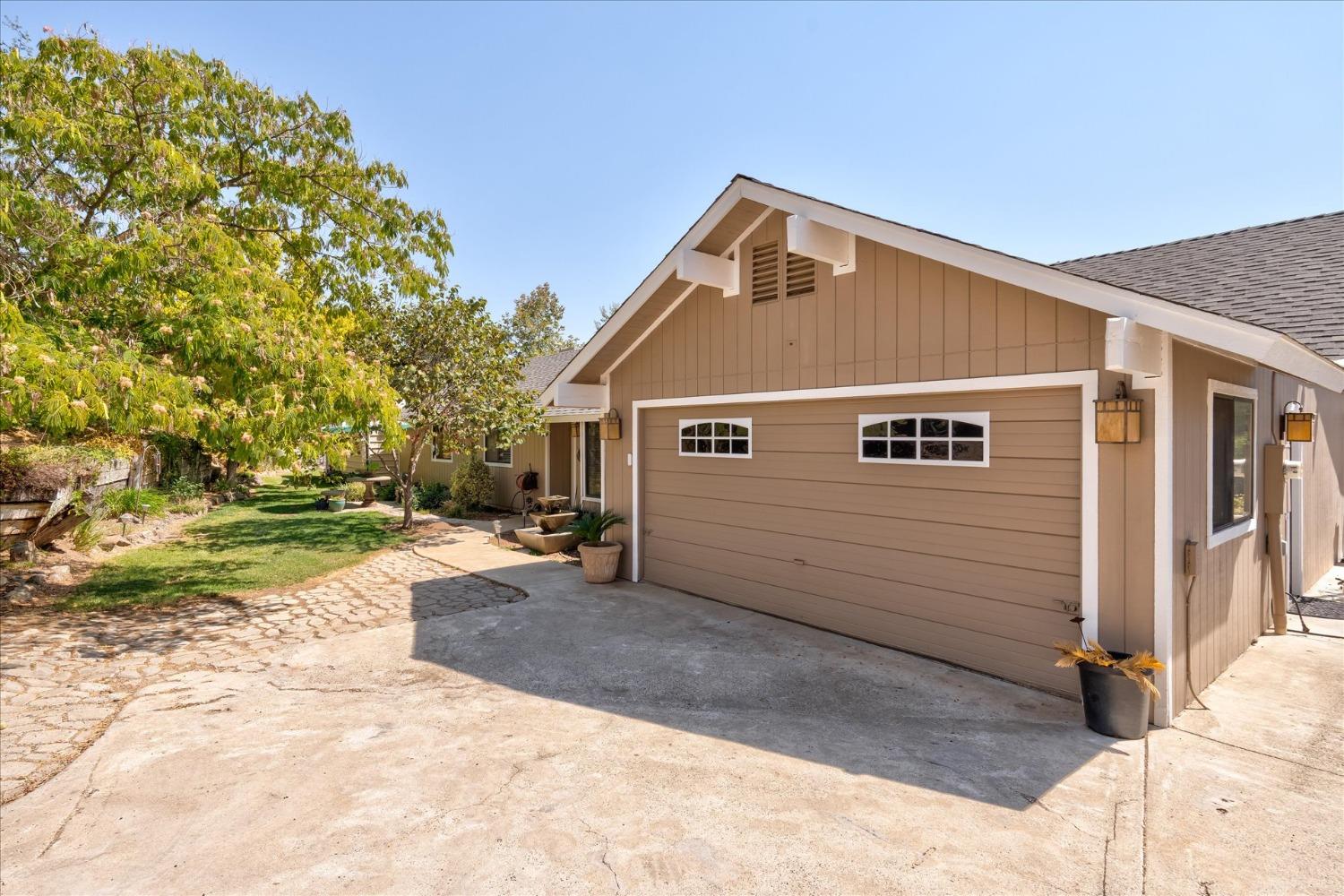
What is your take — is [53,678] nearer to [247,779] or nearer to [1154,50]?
[247,779]

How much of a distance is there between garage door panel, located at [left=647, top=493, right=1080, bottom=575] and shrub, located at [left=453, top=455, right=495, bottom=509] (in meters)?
9.42

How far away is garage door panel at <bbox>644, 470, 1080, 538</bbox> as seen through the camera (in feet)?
16.2

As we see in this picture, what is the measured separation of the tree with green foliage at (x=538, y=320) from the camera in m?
50.2

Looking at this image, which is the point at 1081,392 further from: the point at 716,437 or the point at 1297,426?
the point at 716,437

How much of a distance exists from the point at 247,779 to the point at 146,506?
11.7 metres

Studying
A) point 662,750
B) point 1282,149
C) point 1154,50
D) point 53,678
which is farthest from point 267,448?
point 1282,149

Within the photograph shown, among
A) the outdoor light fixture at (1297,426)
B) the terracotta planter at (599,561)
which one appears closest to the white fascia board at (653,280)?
the terracotta planter at (599,561)

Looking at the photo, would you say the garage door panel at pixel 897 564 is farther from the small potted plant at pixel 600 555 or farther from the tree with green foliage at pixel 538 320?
the tree with green foliage at pixel 538 320

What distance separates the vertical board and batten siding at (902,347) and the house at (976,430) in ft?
0.07

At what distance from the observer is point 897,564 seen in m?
5.94

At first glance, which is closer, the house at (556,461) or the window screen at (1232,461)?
the window screen at (1232,461)

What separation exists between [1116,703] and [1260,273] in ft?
18.5

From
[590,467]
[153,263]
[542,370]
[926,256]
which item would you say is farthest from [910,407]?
[542,370]

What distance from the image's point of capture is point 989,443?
17.4 ft
